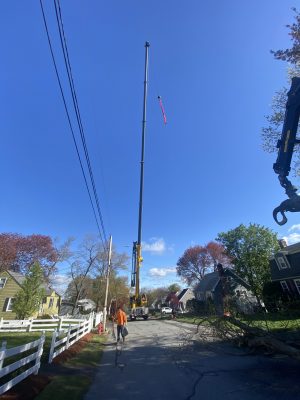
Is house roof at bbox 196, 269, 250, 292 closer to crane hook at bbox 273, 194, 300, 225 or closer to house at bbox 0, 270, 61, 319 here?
house at bbox 0, 270, 61, 319

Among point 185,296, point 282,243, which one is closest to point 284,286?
point 282,243

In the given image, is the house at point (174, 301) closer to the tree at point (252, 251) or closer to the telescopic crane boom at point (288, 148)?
the tree at point (252, 251)

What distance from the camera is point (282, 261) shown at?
1230 inches

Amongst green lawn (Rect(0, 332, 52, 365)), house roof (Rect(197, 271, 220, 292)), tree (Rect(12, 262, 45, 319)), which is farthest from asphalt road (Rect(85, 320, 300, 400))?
house roof (Rect(197, 271, 220, 292))

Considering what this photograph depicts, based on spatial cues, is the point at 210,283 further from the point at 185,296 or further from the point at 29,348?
the point at 29,348

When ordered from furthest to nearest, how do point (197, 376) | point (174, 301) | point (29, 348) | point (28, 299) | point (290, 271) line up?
point (174, 301), point (290, 271), point (28, 299), point (197, 376), point (29, 348)

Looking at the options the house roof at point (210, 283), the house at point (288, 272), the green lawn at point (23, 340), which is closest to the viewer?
the green lawn at point (23, 340)

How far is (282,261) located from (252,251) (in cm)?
867

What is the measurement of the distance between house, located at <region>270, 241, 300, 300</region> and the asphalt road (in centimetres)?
2184

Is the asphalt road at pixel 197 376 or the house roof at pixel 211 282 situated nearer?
the asphalt road at pixel 197 376

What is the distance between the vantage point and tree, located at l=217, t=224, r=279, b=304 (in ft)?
126

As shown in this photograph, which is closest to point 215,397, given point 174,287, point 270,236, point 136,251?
point 136,251

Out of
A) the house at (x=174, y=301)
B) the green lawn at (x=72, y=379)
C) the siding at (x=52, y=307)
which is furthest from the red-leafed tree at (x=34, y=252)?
the green lawn at (x=72, y=379)

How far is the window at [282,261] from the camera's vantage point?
30.6 m
